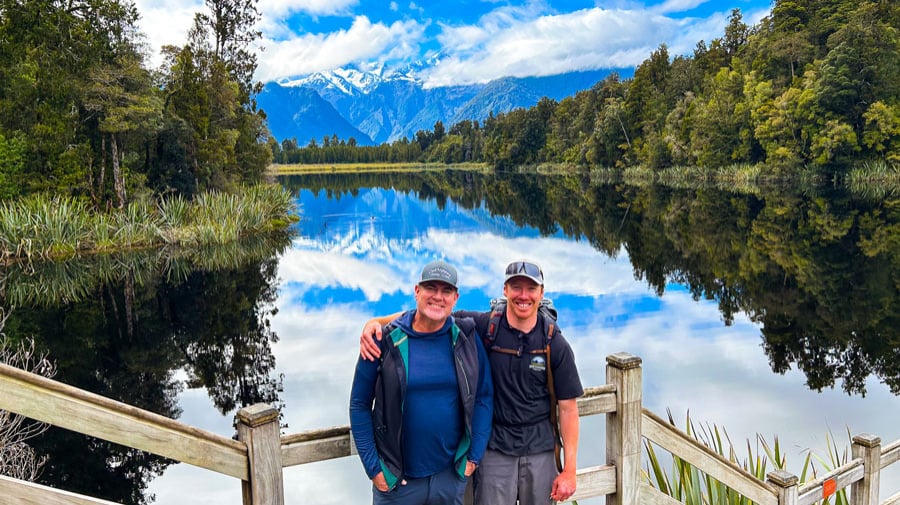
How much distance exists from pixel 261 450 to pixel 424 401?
2.47 ft

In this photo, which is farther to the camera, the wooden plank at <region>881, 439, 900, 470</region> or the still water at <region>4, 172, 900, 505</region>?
the still water at <region>4, 172, 900, 505</region>

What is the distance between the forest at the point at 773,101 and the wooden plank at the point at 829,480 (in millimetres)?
46856

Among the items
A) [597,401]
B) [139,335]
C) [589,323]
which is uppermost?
[597,401]

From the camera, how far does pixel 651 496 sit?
4.06 meters

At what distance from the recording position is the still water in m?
9.57

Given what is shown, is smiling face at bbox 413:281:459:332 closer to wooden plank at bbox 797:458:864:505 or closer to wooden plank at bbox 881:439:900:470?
wooden plank at bbox 797:458:864:505

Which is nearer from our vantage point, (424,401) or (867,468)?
(424,401)

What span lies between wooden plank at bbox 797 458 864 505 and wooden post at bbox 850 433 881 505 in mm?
59

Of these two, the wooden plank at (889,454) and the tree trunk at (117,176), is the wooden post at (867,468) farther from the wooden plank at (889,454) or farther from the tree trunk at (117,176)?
the tree trunk at (117,176)

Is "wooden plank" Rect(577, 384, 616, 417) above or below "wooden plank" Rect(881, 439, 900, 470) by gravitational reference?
above

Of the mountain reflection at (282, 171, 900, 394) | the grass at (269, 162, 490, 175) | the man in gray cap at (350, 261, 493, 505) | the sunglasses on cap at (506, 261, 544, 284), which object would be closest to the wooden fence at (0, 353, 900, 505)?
the man in gray cap at (350, 261, 493, 505)

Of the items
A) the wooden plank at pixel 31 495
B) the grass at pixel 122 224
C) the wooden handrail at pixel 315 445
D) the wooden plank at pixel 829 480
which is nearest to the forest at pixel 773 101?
the grass at pixel 122 224

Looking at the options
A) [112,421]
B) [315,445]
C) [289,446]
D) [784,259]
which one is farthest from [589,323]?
[112,421]

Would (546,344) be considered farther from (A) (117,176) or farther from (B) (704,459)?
(A) (117,176)
